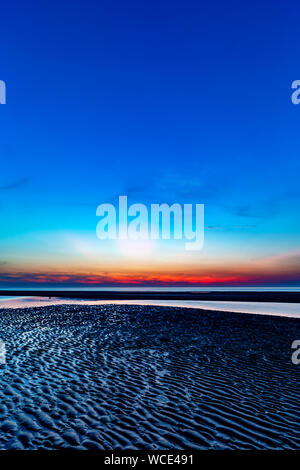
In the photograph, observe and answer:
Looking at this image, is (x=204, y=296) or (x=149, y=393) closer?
(x=149, y=393)

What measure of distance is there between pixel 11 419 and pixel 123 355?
8931mm

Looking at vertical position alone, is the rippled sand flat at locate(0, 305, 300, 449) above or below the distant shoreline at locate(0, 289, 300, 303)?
above

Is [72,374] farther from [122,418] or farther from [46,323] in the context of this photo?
[46,323]

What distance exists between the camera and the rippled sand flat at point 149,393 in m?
8.20

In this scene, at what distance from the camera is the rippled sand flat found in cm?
820

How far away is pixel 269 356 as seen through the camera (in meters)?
17.5

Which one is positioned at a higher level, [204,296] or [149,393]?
[149,393]

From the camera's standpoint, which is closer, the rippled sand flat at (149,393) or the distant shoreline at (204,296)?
the rippled sand flat at (149,393)

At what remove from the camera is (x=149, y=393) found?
11.5m

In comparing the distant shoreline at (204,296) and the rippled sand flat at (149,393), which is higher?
the rippled sand flat at (149,393)

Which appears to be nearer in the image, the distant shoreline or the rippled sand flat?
the rippled sand flat

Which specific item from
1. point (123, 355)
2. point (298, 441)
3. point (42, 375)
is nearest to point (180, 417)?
point (298, 441)
